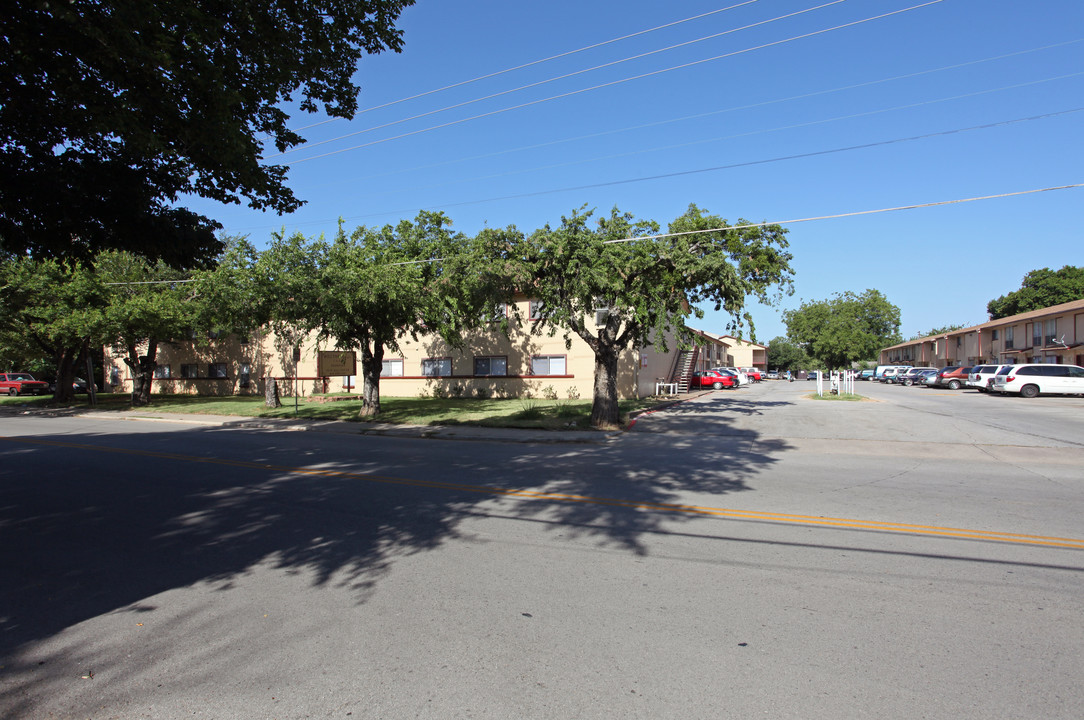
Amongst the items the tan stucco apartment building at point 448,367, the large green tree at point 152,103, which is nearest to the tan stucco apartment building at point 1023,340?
the tan stucco apartment building at point 448,367

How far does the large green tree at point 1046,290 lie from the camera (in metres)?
72.8

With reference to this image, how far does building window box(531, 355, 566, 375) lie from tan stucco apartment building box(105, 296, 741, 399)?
0.16 feet

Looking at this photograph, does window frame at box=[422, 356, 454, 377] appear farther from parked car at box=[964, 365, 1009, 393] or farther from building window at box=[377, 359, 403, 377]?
parked car at box=[964, 365, 1009, 393]

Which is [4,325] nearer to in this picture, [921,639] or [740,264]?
[740,264]

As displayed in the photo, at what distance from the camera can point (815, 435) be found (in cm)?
1567

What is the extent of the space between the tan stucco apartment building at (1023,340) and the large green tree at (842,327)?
8702 mm

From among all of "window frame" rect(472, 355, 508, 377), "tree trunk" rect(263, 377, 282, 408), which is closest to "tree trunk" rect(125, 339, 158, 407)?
"tree trunk" rect(263, 377, 282, 408)

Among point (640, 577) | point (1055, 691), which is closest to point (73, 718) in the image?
point (640, 577)

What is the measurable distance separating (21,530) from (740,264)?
633 inches

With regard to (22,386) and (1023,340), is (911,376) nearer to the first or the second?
(1023,340)

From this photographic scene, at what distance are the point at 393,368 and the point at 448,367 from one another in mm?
3706

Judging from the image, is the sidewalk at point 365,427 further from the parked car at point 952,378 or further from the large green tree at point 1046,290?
the large green tree at point 1046,290

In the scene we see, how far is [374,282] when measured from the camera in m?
19.0

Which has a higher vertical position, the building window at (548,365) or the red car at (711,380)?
the building window at (548,365)
